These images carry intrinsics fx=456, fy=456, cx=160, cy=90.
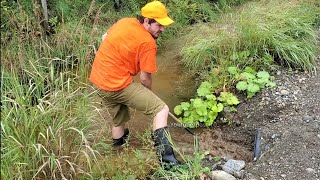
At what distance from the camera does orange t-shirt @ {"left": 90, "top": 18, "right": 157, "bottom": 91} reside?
4070 millimetres

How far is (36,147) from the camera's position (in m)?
Result: 3.35

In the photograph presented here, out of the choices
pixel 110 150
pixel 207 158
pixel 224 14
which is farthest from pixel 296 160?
pixel 224 14

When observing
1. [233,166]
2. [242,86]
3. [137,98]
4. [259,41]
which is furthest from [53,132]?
[259,41]

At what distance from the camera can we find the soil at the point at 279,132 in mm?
4254

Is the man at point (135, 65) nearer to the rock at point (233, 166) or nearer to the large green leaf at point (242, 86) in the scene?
the rock at point (233, 166)

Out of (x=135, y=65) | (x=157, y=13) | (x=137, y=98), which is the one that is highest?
(x=157, y=13)

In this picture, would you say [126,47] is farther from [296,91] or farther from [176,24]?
[176,24]

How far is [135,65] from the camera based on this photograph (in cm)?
423

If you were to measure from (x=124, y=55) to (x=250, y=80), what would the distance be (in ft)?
6.77

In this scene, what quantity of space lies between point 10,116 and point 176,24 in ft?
15.3

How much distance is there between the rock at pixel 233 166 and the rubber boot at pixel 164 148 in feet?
1.50

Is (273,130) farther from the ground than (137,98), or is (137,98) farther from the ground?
(137,98)

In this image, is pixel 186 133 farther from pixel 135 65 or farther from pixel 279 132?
pixel 135 65

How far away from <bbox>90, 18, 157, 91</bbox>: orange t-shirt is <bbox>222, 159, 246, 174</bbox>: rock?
3.69 feet
